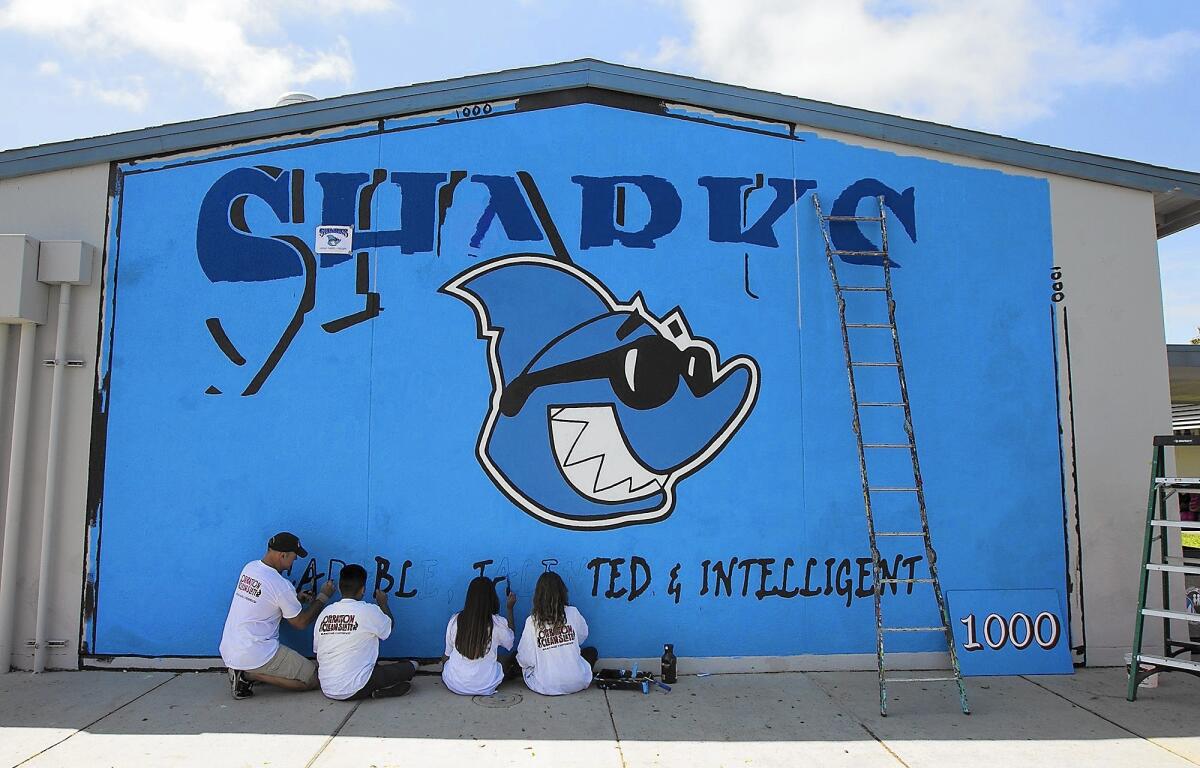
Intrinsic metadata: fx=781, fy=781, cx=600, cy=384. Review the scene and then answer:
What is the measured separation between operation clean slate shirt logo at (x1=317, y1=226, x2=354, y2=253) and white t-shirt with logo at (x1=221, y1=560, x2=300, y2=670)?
2.69 meters

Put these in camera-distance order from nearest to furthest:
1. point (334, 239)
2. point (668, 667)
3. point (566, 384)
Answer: point (668, 667)
point (566, 384)
point (334, 239)

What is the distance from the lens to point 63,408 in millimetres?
6609

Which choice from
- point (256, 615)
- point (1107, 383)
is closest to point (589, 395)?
point (256, 615)

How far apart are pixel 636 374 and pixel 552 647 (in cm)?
235

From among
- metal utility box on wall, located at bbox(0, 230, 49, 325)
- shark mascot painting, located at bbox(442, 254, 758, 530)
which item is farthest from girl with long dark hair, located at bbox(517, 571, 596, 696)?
metal utility box on wall, located at bbox(0, 230, 49, 325)

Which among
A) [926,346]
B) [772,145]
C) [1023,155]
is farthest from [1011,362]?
[772,145]

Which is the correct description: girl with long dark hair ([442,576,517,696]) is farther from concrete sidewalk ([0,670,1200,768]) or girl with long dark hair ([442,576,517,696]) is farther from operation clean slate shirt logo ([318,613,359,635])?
operation clean slate shirt logo ([318,613,359,635])

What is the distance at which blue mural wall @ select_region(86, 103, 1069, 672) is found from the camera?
6555 mm

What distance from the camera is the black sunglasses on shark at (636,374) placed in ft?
22.0

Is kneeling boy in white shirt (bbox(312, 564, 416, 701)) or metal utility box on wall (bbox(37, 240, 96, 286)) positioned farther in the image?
metal utility box on wall (bbox(37, 240, 96, 286))

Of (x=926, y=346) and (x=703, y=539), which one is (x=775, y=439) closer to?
(x=703, y=539)

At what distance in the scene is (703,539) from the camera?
6.66 m

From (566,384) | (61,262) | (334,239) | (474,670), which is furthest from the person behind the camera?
(334,239)

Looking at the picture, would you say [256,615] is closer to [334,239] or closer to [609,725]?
[609,725]
